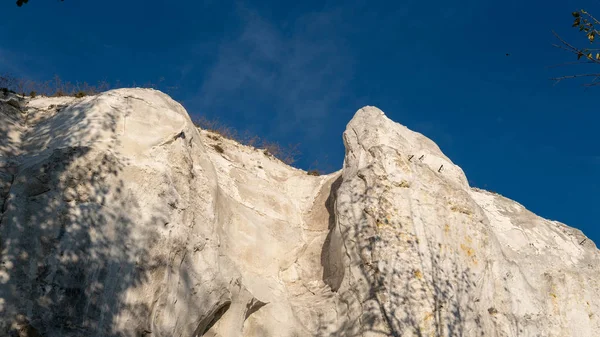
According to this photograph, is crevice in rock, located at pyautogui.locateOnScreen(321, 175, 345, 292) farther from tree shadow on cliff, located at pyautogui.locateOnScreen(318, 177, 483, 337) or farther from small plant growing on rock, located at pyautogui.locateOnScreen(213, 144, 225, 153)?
small plant growing on rock, located at pyautogui.locateOnScreen(213, 144, 225, 153)

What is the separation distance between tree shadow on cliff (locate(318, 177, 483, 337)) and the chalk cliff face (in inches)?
0.9

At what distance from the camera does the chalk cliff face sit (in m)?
7.78

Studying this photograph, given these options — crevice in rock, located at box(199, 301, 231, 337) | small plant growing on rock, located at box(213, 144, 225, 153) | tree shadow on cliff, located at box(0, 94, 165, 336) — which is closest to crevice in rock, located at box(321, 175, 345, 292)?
crevice in rock, located at box(199, 301, 231, 337)

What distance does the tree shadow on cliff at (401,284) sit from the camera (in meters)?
9.72

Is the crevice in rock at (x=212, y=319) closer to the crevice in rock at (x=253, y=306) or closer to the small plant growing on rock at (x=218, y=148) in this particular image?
the crevice in rock at (x=253, y=306)

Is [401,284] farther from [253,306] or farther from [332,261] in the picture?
[253,306]

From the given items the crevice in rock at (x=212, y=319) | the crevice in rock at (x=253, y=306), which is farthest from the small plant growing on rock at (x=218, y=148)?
the crevice in rock at (x=212, y=319)

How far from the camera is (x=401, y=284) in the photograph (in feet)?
32.8

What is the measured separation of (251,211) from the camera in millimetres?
12227

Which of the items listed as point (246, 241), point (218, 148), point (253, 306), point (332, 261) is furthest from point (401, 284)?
point (218, 148)

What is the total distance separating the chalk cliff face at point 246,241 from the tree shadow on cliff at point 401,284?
2 cm

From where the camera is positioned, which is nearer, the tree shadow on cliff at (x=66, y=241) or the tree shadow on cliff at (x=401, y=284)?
the tree shadow on cliff at (x=66, y=241)

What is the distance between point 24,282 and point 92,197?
1.45 meters

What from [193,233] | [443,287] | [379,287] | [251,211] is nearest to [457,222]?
[443,287]
